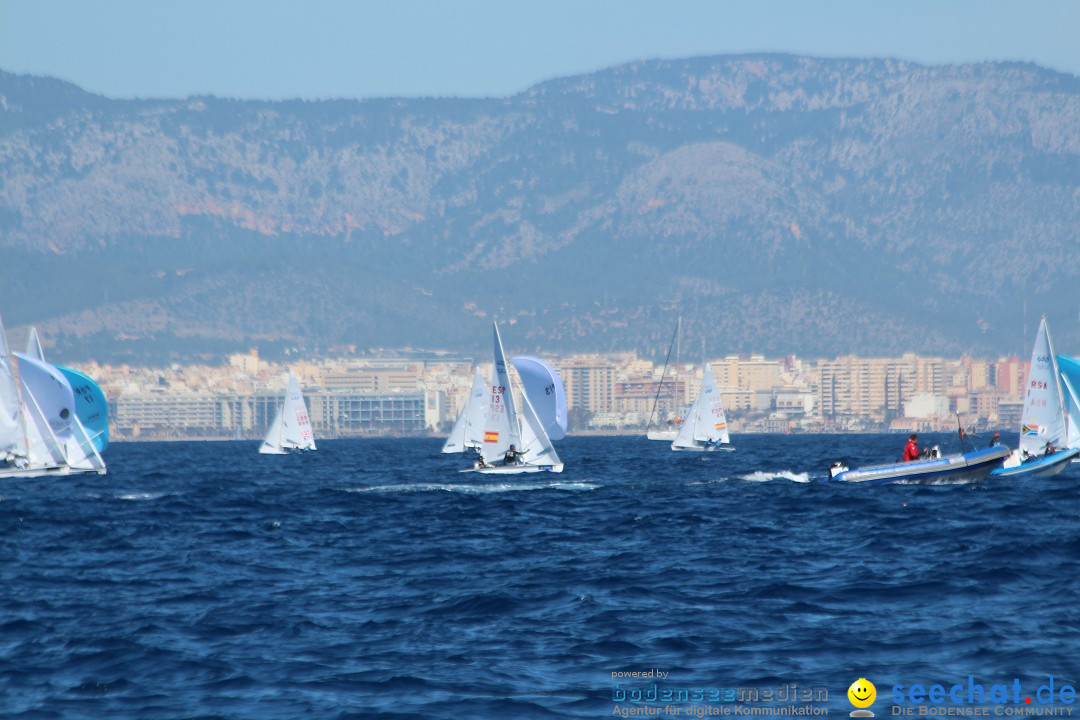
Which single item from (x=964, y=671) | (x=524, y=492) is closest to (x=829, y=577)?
(x=964, y=671)

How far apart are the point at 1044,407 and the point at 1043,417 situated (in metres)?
0.34

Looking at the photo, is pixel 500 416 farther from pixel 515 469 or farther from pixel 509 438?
pixel 515 469

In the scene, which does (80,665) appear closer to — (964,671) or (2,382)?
(964,671)

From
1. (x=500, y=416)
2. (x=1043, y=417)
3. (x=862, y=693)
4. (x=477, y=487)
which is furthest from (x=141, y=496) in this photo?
(x=862, y=693)

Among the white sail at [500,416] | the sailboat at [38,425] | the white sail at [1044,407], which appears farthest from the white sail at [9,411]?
the white sail at [1044,407]

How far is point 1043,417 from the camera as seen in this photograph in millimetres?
57219

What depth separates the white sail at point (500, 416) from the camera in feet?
195

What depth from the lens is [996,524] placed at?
123 feet

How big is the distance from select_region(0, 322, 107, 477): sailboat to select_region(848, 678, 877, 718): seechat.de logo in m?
40.6

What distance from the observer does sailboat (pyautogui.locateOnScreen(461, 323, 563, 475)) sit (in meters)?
59.8

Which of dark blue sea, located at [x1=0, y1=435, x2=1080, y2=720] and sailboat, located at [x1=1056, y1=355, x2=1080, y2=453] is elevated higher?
sailboat, located at [x1=1056, y1=355, x2=1080, y2=453]

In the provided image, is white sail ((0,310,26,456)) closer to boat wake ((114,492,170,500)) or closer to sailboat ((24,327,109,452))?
boat wake ((114,492,170,500))

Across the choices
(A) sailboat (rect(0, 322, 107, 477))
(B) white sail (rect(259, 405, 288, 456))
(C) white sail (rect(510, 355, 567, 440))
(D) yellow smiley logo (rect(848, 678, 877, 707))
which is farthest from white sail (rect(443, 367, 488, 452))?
(D) yellow smiley logo (rect(848, 678, 877, 707))

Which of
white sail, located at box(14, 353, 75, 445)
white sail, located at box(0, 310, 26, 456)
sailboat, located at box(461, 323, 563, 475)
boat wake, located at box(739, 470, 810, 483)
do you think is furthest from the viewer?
boat wake, located at box(739, 470, 810, 483)
